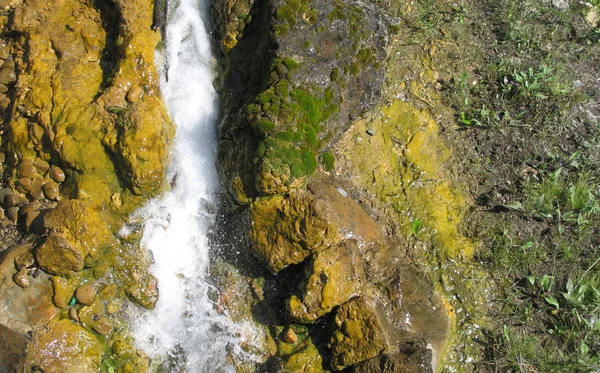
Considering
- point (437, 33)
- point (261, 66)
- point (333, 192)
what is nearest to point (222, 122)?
point (261, 66)

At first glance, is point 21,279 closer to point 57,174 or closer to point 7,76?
point 57,174

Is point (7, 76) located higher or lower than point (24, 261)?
higher

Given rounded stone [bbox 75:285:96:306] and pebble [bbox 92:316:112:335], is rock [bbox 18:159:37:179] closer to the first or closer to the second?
rounded stone [bbox 75:285:96:306]

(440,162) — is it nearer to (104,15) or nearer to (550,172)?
(550,172)

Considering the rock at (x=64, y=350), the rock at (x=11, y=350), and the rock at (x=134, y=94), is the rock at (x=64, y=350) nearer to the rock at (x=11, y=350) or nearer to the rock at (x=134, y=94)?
the rock at (x=11, y=350)

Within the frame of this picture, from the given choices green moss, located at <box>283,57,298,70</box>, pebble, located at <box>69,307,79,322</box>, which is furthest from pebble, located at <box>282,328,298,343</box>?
green moss, located at <box>283,57,298,70</box>

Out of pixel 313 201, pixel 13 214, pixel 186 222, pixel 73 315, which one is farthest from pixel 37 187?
pixel 313 201
